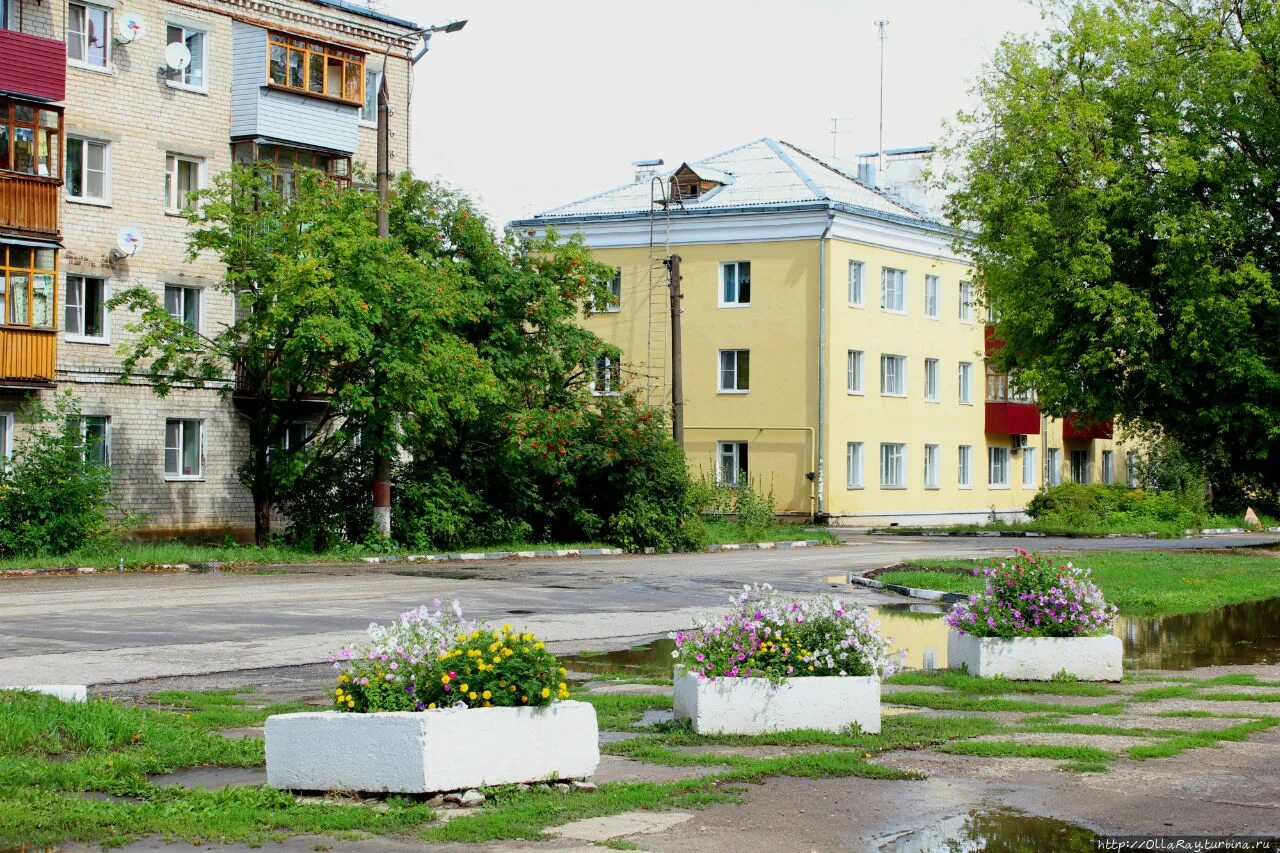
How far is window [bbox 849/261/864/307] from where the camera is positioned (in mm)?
52844

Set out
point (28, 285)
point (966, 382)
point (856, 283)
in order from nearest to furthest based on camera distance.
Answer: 1. point (28, 285)
2. point (856, 283)
3. point (966, 382)

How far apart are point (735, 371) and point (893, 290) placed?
7.07 metres

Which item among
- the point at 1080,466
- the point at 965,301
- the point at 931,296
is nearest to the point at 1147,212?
the point at 931,296

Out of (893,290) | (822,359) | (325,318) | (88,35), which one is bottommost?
(325,318)

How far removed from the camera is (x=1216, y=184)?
35.3 meters

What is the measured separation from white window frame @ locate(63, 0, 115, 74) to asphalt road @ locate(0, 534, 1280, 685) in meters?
13.2

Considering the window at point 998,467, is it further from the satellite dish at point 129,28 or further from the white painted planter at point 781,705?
the white painted planter at point 781,705

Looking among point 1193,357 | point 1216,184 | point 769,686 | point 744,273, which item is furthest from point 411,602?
point 744,273

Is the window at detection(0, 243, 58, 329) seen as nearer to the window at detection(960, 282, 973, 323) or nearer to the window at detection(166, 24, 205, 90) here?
the window at detection(166, 24, 205, 90)

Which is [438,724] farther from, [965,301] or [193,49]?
[965,301]

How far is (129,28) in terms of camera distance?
113 ft

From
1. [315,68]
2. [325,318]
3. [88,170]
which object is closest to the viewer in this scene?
[325,318]

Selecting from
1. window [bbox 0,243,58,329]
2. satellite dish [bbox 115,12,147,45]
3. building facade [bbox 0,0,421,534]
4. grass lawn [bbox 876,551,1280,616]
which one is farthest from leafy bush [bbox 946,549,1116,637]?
satellite dish [bbox 115,12,147,45]

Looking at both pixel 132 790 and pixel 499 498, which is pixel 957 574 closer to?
pixel 499 498
